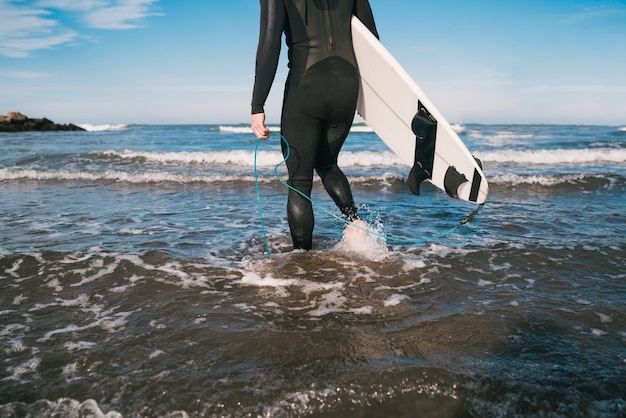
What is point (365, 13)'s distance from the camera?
11.0 feet

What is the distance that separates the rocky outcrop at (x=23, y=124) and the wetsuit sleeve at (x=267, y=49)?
35.5 m

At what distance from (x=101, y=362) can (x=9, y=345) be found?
56 centimetres

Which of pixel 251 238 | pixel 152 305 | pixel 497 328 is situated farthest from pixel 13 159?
pixel 497 328

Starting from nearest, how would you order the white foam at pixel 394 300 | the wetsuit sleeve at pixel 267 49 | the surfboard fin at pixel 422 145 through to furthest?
the white foam at pixel 394 300, the wetsuit sleeve at pixel 267 49, the surfboard fin at pixel 422 145

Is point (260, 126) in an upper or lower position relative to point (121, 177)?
upper

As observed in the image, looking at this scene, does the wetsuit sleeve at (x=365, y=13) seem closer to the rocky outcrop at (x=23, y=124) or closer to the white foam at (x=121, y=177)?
the white foam at (x=121, y=177)

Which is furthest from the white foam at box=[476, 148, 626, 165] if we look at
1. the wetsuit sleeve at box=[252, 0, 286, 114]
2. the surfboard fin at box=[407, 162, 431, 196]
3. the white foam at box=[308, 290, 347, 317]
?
the white foam at box=[308, 290, 347, 317]

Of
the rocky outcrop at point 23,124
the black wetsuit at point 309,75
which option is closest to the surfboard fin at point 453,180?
the black wetsuit at point 309,75

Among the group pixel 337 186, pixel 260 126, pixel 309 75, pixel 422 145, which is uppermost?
pixel 309 75

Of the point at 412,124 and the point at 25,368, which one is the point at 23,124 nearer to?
the point at 412,124

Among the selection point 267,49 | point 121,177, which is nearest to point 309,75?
point 267,49

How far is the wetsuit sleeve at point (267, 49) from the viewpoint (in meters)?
2.93

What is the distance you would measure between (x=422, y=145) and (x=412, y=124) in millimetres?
191

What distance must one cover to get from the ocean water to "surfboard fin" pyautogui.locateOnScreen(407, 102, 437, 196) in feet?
2.13
